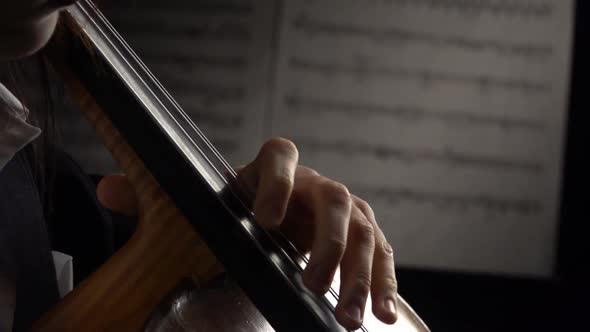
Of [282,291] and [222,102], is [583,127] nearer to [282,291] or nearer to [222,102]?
[222,102]

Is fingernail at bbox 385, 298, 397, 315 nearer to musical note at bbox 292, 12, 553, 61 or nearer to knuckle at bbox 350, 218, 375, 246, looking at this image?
knuckle at bbox 350, 218, 375, 246

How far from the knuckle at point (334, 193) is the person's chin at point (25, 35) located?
21 cm

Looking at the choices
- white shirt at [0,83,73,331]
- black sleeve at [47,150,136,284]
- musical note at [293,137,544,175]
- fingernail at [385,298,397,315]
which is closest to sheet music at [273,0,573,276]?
musical note at [293,137,544,175]

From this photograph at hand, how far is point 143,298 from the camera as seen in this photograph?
391mm

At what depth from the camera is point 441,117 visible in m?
1.74

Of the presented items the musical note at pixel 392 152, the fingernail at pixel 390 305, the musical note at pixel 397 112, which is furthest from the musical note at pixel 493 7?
the fingernail at pixel 390 305

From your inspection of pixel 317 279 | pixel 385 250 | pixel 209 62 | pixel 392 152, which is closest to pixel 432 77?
pixel 392 152

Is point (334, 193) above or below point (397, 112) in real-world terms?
above

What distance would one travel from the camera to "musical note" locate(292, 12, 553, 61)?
5.70 feet

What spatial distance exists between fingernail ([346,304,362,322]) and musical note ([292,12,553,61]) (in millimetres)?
1463

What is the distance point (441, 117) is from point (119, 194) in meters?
1.38

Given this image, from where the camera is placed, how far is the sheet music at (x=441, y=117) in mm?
1736

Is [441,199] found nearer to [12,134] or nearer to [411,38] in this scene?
Answer: [411,38]

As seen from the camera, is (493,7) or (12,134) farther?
(493,7)
